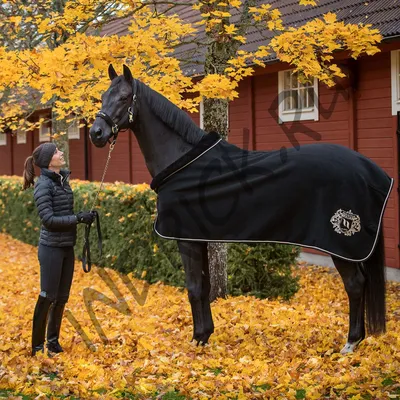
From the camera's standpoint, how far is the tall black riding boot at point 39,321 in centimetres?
533

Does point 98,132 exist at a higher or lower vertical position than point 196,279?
higher

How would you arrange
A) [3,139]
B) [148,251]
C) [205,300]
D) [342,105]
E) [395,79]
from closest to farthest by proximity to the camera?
[205,300], [148,251], [395,79], [342,105], [3,139]

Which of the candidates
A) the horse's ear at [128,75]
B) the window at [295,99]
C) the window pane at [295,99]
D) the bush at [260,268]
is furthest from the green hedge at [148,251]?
the window pane at [295,99]

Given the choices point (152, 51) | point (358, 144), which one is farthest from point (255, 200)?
point (358, 144)

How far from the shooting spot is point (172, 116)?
5445 millimetres

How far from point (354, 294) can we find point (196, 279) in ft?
4.66

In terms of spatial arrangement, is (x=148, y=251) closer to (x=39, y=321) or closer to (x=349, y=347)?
(x=39, y=321)

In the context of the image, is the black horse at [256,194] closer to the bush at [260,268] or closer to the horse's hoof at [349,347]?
the horse's hoof at [349,347]

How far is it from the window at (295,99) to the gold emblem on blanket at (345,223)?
262 inches

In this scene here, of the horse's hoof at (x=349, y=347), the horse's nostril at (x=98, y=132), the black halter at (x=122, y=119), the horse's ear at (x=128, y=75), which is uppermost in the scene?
the horse's ear at (x=128, y=75)

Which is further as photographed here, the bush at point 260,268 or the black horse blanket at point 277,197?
the bush at point 260,268

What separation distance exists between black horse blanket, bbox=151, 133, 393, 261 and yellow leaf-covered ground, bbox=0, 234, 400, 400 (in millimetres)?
994

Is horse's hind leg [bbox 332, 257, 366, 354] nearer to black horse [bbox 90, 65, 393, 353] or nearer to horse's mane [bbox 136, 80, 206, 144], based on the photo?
black horse [bbox 90, 65, 393, 353]

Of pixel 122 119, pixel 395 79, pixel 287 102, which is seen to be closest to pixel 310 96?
pixel 287 102
